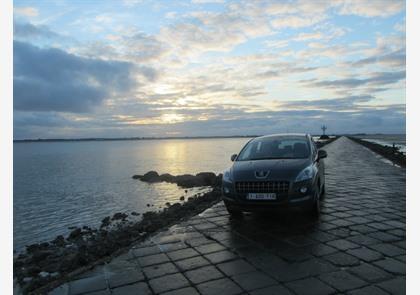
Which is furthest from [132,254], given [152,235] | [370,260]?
[370,260]

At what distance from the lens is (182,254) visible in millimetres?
5023

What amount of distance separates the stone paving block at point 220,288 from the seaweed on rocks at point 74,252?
72.7 inches

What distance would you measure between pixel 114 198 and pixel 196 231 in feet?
48.4

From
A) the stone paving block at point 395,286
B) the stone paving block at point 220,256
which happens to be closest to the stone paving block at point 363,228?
the stone paving block at point 395,286

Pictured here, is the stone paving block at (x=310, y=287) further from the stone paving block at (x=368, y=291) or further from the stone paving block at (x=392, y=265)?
the stone paving block at (x=392, y=265)

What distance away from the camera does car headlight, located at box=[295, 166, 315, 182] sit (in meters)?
6.14

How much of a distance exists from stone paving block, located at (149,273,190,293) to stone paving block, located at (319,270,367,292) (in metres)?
1.65

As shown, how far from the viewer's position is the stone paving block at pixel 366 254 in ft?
14.8

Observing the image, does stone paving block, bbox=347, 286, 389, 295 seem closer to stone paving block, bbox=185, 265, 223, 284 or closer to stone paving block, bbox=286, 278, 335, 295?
stone paving block, bbox=286, 278, 335, 295

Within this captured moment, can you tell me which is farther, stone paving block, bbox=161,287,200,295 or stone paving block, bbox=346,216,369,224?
stone paving block, bbox=346,216,369,224

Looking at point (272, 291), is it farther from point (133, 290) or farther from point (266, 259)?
point (133, 290)

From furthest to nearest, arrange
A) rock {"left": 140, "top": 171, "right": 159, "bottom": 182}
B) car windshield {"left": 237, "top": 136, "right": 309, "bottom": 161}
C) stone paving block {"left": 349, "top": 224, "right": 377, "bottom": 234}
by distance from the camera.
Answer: rock {"left": 140, "top": 171, "right": 159, "bottom": 182}, car windshield {"left": 237, "top": 136, "right": 309, "bottom": 161}, stone paving block {"left": 349, "top": 224, "right": 377, "bottom": 234}

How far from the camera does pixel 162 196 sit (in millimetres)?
20297

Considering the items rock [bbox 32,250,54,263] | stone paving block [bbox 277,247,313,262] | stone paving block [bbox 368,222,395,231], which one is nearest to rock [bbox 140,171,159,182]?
rock [bbox 32,250,54,263]
